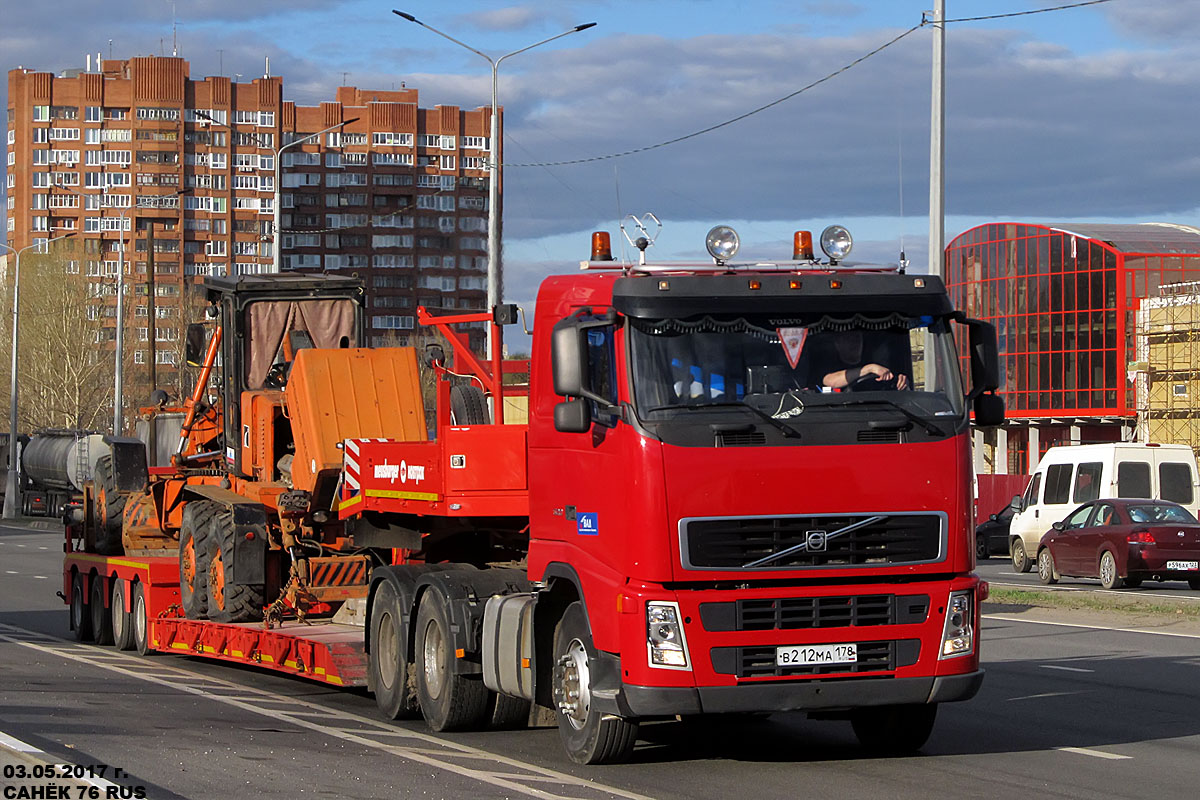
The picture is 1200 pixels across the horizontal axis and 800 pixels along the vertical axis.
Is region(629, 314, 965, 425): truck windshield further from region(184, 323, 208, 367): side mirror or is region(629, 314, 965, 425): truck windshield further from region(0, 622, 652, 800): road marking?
region(184, 323, 208, 367): side mirror

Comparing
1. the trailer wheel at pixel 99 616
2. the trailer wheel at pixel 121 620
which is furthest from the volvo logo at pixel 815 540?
the trailer wheel at pixel 99 616

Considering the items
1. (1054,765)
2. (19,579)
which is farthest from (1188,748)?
(19,579)

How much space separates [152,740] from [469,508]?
2.64 meters

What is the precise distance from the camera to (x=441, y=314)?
1431 cm

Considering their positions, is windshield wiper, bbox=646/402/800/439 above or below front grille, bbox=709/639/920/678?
above

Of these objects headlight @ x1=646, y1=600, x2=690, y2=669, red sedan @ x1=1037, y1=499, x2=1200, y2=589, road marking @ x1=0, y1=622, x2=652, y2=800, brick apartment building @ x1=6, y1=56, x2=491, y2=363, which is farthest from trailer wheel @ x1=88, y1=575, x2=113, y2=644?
brick apartment building @ x1=6, y1=56, x2=491, y2=363

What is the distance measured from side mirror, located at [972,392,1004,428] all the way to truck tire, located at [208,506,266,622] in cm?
788

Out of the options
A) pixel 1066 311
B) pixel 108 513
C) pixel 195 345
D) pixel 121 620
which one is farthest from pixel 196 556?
pixel 1066 311

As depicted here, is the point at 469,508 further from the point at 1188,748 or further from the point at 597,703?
the point at 1188,748

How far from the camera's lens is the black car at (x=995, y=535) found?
1516 inches

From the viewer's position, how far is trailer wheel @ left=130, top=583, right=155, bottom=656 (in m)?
18.1

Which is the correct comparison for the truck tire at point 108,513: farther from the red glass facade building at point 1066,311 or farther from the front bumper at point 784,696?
the red glass facade building at point 1066,311

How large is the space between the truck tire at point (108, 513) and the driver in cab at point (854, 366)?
12632 millimetres

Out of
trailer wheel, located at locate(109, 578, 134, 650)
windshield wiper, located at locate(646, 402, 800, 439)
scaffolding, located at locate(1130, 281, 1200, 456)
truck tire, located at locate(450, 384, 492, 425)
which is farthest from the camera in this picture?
scaffolding, located at locate(1130, 281, 1200, 456)
